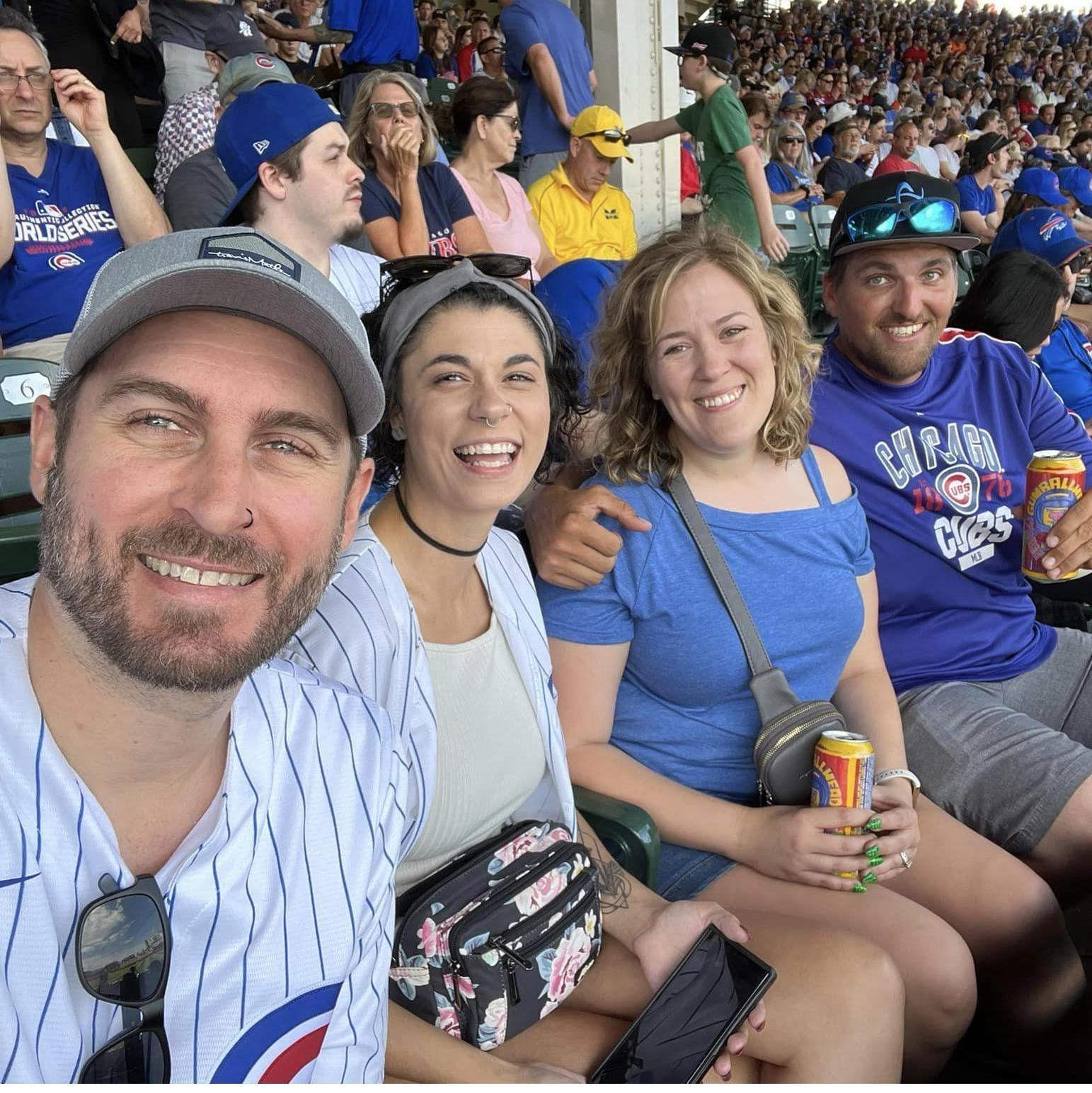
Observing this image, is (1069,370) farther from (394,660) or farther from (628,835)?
(394,660)

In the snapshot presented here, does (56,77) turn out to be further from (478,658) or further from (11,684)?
(11,684)

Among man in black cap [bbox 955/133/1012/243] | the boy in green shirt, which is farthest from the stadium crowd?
man in black cap [bbox 955/133/1012/243]

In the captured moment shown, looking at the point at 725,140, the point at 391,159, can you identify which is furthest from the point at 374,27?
the point at 725,140

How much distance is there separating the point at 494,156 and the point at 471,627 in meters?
3.48

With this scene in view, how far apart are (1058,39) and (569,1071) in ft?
108

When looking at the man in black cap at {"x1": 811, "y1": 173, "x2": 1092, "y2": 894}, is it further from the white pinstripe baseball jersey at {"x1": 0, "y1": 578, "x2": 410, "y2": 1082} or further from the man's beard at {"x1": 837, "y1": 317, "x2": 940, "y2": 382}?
the white pinstripe baseball jersey at {"x1": 0, "y1": 578, "x2": 410, "y2": 1082}

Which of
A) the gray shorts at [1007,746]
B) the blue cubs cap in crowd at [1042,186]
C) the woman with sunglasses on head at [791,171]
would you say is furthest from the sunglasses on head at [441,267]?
the woman with sunglasses on head at [791,171]

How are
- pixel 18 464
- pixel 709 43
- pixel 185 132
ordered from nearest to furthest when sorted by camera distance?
pixel 18 464 < pixel 185 132 < pixel 709 43

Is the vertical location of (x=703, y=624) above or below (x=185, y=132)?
below

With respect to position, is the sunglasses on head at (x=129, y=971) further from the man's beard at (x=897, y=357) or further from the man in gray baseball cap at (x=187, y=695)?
the man's beard at (x=897, y=357)

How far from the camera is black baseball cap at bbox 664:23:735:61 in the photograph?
5.58 metres

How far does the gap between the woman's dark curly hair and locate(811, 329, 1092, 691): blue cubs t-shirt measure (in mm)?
699

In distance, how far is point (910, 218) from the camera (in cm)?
236

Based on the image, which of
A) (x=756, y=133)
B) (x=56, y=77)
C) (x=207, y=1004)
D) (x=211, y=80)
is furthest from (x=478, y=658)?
(x=756, y=133)
